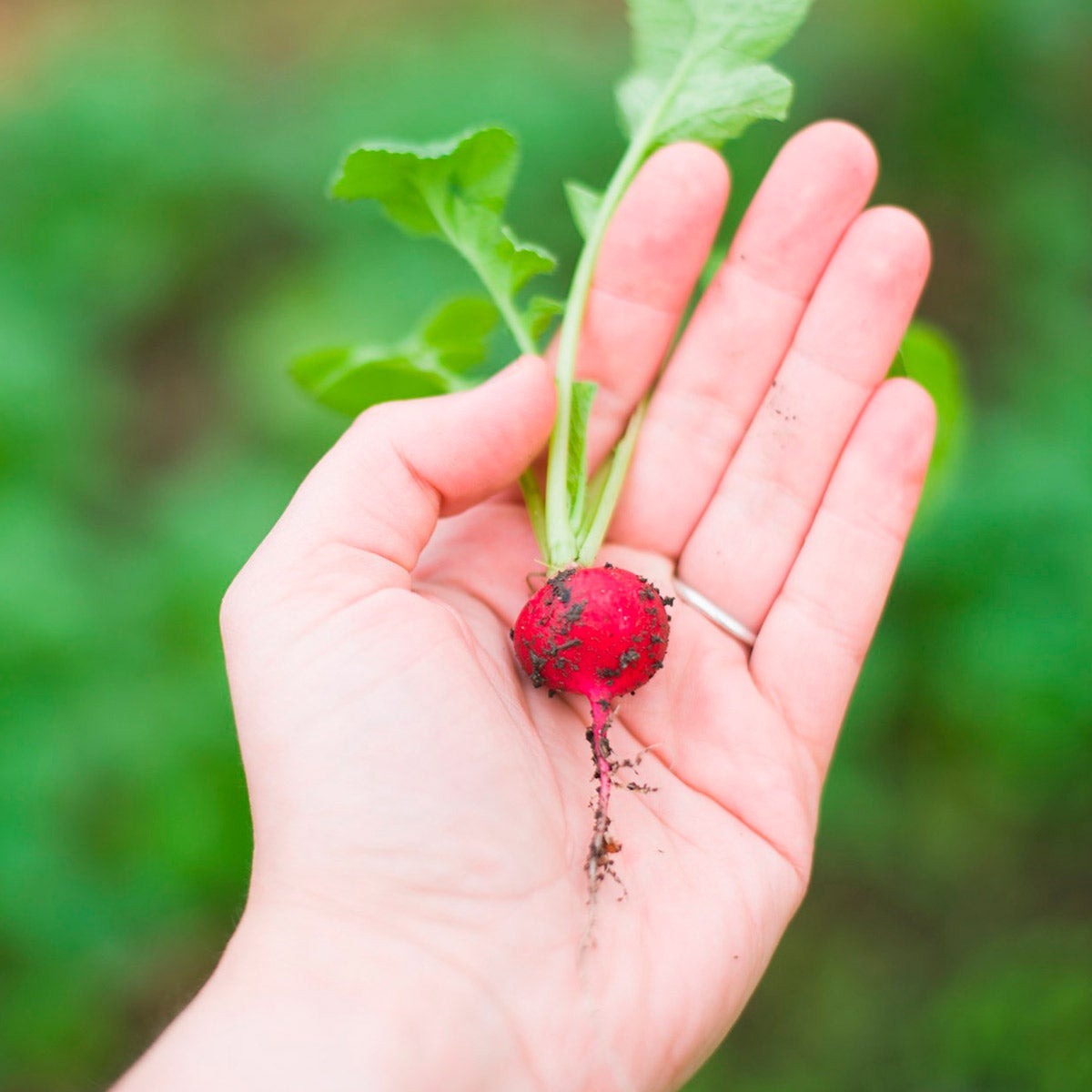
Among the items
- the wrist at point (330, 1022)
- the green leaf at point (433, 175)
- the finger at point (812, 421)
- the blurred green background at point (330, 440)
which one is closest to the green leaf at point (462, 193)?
the green leaf at point (433, 175)

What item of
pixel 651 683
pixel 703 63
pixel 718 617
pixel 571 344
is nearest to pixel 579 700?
pixel 651 683

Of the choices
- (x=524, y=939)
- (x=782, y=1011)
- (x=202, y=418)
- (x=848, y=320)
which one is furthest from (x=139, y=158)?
(x=782, y=1011)

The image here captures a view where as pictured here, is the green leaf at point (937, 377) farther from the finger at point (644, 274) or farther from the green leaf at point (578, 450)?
the green leaf at point (578, 450)

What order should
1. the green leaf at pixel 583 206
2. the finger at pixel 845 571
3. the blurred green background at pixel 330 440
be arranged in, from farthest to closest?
the blurred green background at pixel 330 440 < the green leaf at pixel 583 206 < the finger at pixel 845 571

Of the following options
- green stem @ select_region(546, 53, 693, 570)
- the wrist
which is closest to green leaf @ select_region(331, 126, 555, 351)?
green stem @ select_region(546, 53, 693, 570)

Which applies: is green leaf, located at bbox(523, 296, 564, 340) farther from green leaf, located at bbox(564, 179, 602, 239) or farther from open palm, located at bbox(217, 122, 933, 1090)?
green leaf, located at bbox(564, 179, 602, 239)
